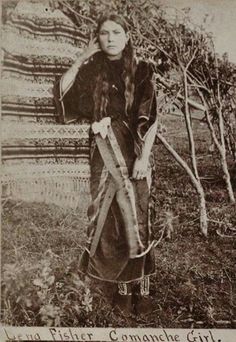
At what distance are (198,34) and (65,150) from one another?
1.70 ft

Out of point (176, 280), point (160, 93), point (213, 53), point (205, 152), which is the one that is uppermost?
point (213, 53)

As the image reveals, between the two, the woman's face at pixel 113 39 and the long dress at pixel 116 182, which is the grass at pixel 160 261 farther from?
the woman's face at pixel 113 39

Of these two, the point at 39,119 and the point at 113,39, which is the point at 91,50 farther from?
the point at 39,119

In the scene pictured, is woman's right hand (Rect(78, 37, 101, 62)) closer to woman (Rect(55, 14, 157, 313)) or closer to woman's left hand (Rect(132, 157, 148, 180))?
woman (Rect(55, 14, 157, 313))

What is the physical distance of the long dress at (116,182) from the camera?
1.65 m

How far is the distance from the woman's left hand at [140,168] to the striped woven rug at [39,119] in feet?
0.45

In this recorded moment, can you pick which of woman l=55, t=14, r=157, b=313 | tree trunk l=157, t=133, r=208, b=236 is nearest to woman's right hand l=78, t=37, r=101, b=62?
woman l=55, t=14, r=157, b=313

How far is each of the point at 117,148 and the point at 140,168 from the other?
0.29ft

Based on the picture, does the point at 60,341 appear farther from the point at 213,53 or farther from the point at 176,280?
the point at 213,53

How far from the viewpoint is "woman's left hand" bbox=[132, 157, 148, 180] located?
166 cm

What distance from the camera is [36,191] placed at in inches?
Result: 66.1

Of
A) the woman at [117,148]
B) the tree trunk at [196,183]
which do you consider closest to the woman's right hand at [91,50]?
the woman at [117,148]

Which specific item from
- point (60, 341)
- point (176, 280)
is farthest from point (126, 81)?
point (60, 341)

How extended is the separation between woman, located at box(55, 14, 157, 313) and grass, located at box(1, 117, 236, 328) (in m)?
0.04
